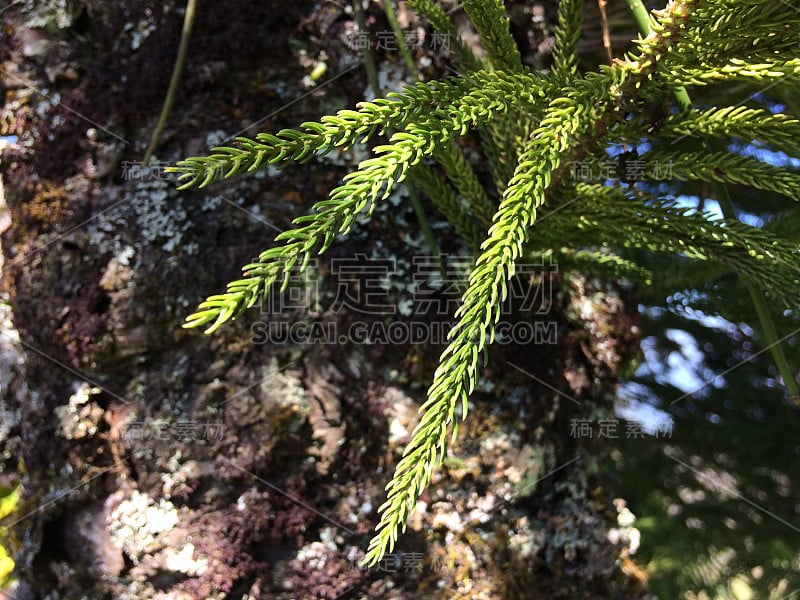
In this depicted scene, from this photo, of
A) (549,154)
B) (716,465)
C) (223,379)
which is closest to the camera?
(549,154)

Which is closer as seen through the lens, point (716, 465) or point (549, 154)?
point (549, 154)

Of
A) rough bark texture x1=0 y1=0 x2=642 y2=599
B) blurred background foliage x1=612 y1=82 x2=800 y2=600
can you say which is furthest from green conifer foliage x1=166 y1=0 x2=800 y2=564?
blurred background foliage x1=612 y1=82 x2=800 y2=600

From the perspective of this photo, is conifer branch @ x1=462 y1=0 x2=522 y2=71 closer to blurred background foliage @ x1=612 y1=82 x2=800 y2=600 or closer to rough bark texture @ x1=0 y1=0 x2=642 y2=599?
rough bark texture @ x1=0 y1=0 x2=642 y2=599

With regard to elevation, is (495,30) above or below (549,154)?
above

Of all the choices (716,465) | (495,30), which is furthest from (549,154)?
(716,465)

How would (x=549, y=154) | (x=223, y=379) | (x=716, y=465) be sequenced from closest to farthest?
(x=549, y=154)
(x=223, y=379)
(x=716, y=465)

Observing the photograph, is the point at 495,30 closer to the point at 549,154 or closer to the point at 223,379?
the point at 549,154

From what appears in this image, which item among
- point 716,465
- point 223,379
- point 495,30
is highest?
point 495,30

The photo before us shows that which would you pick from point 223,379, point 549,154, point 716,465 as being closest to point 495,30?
point 549,154
